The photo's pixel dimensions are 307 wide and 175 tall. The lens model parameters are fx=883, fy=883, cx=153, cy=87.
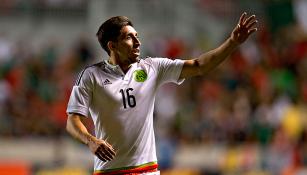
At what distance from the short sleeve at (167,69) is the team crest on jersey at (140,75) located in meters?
0.12

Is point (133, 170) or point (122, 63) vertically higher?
point (122, 63)

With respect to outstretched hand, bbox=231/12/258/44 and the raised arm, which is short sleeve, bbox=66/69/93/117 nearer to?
the raised arm

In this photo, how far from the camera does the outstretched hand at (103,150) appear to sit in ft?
20.5

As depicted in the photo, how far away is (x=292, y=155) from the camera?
46.3 ft

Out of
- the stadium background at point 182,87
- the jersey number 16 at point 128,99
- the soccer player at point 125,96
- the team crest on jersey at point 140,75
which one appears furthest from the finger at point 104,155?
the stadium background at point 182,87

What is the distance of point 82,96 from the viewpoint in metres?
6.73

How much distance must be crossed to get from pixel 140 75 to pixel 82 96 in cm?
49

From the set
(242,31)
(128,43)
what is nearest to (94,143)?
(128,43)

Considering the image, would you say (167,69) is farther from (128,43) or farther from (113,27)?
(113,27)

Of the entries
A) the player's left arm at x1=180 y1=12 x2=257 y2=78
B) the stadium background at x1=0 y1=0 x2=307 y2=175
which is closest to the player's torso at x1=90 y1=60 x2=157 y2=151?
the player's left arm at x1=180 y1=12 x2=257 y2=78

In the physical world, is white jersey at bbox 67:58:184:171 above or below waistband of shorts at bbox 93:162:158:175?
above

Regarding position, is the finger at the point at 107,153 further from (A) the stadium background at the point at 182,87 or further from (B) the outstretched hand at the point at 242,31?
(A) the stadium background at the point at 182,87

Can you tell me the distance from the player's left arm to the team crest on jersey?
0.31 metres

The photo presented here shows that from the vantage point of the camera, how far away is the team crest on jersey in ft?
22.5
